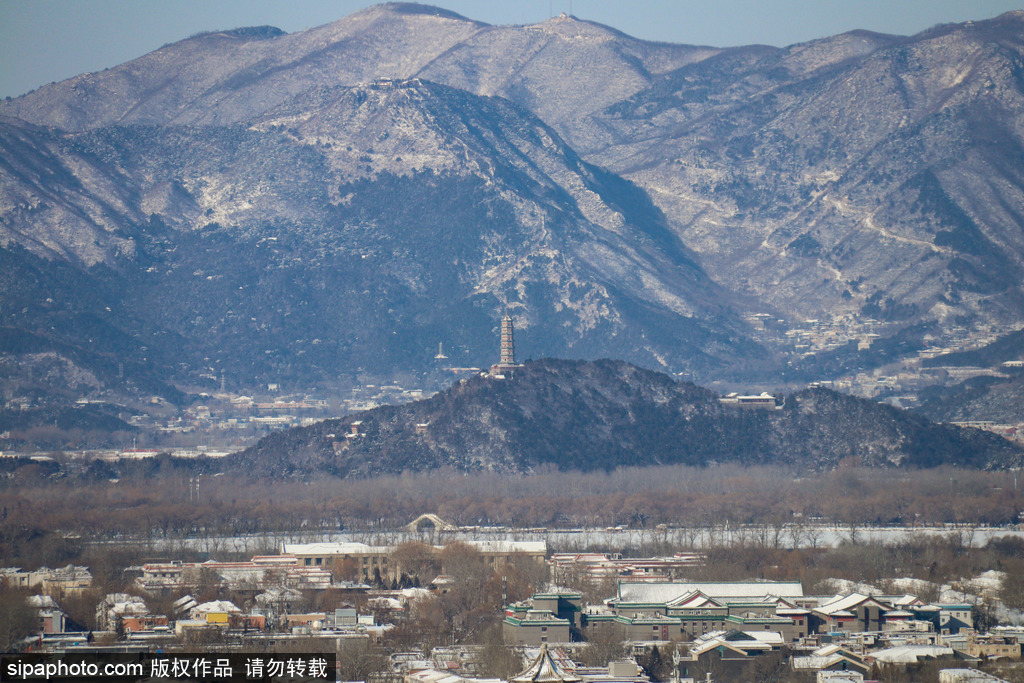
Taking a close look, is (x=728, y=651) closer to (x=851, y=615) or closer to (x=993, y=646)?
(x=993, y=646)

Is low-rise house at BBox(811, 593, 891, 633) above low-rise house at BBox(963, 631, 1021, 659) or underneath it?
above

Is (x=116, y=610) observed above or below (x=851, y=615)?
above

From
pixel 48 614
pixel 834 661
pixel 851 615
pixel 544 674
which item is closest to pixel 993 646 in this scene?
pixel 834 661

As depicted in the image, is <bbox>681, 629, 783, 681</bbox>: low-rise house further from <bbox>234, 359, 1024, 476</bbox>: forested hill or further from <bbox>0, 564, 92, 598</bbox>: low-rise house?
<bbox>234, 359, 1024, 476</bbox>: forested hill

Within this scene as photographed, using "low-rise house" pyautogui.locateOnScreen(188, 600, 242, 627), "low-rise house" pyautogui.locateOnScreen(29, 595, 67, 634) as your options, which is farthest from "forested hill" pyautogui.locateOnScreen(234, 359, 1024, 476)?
"low-rise house" pyautogui.locateOnScreen(29, 595, 67, 634)

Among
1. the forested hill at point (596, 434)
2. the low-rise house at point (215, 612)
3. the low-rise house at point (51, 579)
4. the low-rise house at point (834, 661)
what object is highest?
the forested hill at point (596, 434)

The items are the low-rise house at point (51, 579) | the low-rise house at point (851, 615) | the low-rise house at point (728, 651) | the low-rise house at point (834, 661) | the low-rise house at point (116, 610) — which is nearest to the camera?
the low-rise house at point (834, 661)

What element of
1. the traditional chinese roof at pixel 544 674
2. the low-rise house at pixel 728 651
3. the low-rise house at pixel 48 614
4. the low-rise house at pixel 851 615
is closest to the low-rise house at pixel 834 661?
the low-rise house at pixel 728 651

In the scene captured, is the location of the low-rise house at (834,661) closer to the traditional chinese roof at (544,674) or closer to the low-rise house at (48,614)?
the traditional chinese roof at (544,674)

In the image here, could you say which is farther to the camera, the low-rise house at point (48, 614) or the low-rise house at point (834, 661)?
the low-rise house at point (48, 614)

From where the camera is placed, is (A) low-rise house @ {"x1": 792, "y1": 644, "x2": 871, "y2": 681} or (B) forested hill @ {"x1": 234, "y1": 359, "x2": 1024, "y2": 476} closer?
(A) low-rise house @ {"x1": 792, "y1": 644, "x2": 871, "y2": 681}
